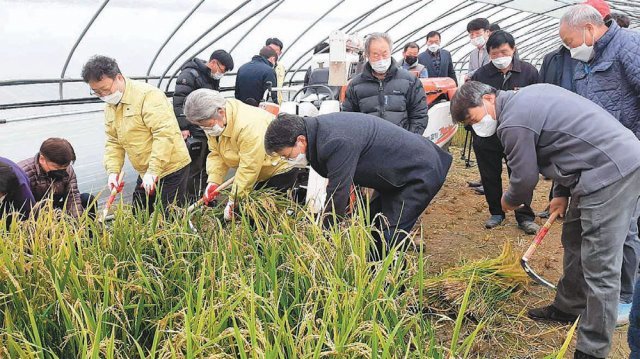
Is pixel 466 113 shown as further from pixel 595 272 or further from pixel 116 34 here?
pixel 116 34

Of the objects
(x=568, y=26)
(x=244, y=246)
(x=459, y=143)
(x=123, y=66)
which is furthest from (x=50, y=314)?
(x=459, y=143)

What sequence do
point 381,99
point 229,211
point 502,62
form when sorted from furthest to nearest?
1. point 502,62
2. point 381,99
3. point 229,211

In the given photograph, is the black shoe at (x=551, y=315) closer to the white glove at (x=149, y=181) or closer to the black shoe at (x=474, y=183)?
the white glove at (x=149, y=181)

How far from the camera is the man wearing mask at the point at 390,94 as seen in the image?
12.1 feet

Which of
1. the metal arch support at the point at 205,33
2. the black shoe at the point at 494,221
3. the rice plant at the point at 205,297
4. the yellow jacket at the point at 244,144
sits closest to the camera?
the rice plant at the point at 205,297

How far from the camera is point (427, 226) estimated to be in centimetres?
444

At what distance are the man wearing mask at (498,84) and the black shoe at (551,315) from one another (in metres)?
1.39

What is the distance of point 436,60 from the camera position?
6.66 m

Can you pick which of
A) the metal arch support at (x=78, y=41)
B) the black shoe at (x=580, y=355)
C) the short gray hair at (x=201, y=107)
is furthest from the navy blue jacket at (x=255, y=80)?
the black shoe at (x=580, y=355)

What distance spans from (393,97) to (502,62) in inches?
40.1

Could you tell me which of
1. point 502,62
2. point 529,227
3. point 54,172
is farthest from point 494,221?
point 54,172

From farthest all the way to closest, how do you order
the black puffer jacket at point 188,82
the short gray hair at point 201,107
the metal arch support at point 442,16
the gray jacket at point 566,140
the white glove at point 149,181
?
the metal arch support at point 442,16, the black puffer jacket at point 188,82, the white glove at point 149,181, the short gray hair at point 201,107, the gray jacket at point 566,140

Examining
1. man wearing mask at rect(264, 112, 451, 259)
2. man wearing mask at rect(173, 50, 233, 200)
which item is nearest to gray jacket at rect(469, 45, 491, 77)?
man wearing mask at rect(173, 50, 233, 200)

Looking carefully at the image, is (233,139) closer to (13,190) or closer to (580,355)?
(13,190)
